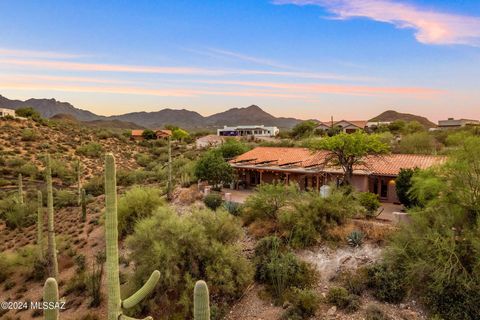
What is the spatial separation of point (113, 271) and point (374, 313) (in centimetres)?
929

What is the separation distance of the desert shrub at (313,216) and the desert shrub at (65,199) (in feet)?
70.8

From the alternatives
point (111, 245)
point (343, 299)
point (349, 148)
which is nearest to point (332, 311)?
point (343, 299)

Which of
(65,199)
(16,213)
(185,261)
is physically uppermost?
(185,261)

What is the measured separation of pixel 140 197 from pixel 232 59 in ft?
57.2

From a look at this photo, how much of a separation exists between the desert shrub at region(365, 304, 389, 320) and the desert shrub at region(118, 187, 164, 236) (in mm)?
12915

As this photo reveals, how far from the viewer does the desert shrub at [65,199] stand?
30188 mm

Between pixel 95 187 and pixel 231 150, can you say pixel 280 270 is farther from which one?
pixel 95 187

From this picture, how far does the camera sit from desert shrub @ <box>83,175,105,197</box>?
3397cm

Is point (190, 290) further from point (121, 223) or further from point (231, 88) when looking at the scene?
point (231, 88)

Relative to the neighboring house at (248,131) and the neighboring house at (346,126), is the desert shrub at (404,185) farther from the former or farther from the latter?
the neighboring house at (248,131)

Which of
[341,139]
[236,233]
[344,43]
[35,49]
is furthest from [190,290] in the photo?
[35,49]

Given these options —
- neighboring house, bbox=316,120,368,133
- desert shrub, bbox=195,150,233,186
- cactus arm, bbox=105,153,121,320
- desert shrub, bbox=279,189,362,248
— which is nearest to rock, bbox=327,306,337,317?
desert shrub, bbox=279,189,362,248

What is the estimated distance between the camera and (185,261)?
13664 millimetres

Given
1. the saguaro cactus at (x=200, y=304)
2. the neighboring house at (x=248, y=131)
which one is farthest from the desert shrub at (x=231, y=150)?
the neighboring house at (x=248, y=131)
